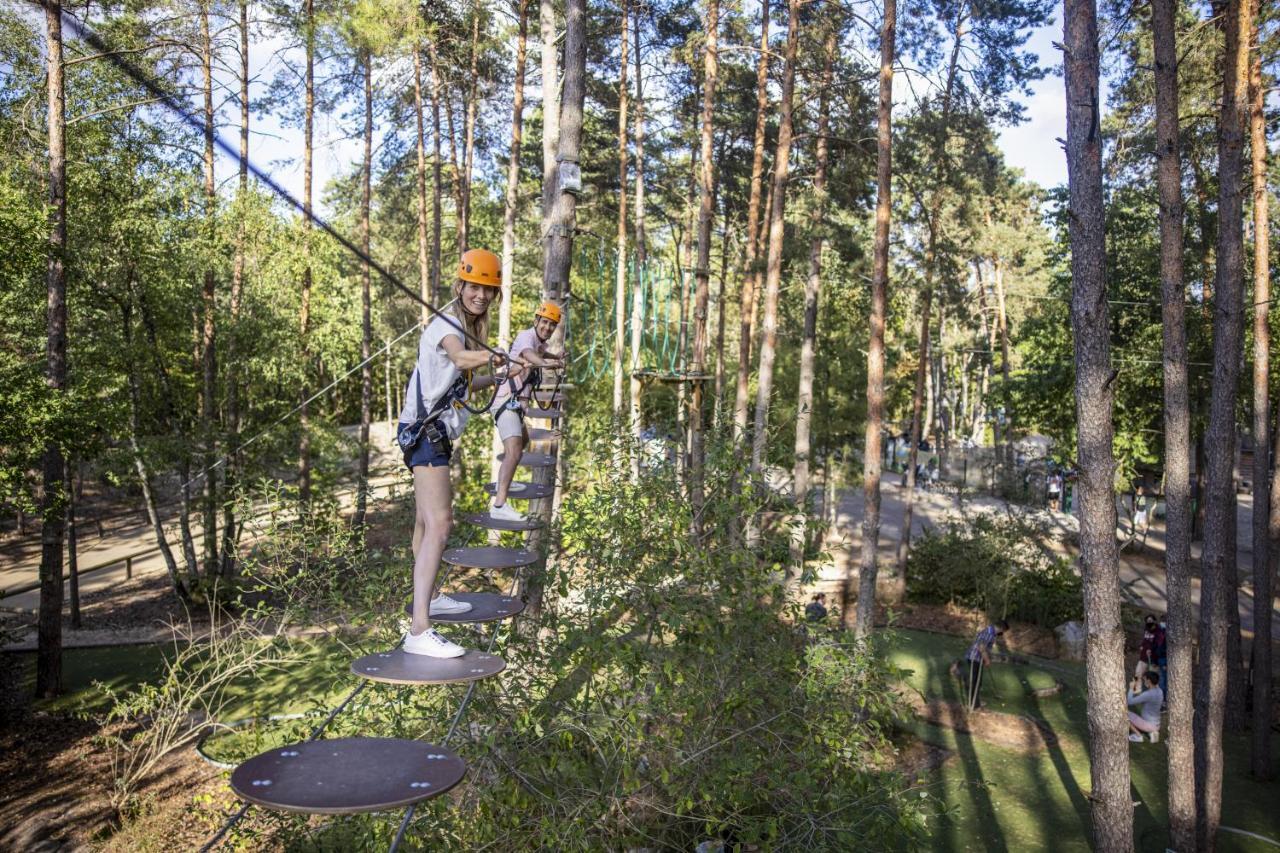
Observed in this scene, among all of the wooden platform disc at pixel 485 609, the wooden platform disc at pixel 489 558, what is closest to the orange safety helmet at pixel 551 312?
the wooden platform disc at pixel 489 558

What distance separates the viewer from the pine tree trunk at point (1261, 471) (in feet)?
36.9

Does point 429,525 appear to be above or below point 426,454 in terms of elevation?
below

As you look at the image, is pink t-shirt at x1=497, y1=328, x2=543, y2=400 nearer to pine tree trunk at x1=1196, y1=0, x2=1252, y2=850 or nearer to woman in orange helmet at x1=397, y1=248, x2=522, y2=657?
woman in orange helmet at x1=397, y1=248, x2=522, y2=657

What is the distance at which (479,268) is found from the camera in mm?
4164

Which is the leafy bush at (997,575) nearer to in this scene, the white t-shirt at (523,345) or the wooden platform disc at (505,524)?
the wooden platform disc at (505,524)

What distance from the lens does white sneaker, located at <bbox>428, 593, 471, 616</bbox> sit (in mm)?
4443

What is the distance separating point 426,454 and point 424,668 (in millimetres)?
977

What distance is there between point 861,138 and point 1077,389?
40.2ft

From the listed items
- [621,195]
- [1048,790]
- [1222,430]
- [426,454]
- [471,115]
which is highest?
[471,115]

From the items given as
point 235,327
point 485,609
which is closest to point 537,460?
point 485,609

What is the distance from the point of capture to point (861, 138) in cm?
1714

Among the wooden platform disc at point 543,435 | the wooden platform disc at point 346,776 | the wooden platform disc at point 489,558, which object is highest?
the wooden platform disc at point 543,435

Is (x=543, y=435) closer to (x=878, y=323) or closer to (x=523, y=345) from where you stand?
(x=523, y=345)

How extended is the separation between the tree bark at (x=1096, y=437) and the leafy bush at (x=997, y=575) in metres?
10.7
